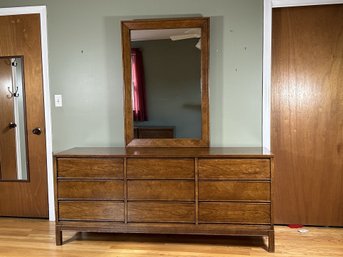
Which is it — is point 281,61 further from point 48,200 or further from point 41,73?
point 48,200

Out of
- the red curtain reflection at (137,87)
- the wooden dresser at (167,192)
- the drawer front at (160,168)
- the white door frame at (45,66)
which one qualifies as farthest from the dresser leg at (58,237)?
the red curtain reflection at (137,87)

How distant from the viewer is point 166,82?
8.82ft

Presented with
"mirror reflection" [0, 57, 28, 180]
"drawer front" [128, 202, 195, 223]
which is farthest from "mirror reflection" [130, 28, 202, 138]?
"mirror reflection" [0, 57, 28, 180]

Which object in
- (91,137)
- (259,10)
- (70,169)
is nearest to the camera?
(70,169)

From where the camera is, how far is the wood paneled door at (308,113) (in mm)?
2650

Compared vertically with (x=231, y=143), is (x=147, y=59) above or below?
above

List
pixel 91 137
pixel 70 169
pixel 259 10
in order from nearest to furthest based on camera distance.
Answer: pixel 70 169, pixel 259 10, pixel 91 137

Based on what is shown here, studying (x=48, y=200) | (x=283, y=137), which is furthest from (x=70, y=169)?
(x=283, y=137)

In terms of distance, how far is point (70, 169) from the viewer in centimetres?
238

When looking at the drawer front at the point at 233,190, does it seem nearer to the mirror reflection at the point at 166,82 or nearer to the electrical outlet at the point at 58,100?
the mirror reflection at the point at 166,82

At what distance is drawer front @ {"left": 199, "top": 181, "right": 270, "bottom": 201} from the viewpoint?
2.24 meters

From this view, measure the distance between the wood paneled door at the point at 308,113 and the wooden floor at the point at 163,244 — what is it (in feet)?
0.82

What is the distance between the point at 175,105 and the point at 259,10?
1050 millimetres

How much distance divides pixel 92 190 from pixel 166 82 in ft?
3.50
